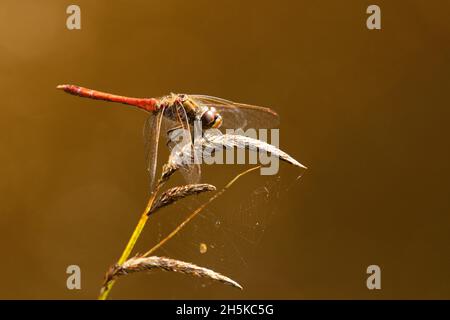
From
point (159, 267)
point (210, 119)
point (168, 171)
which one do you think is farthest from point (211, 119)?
point (159, 267)

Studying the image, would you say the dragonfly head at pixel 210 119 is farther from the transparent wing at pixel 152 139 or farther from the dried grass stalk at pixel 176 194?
the dried grass stalk at pixel 176 194

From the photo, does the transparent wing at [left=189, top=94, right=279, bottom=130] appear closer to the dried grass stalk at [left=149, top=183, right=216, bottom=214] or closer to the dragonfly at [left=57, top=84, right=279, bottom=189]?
the dragonfly at [left=57, top=84, right=279, bottom=189]

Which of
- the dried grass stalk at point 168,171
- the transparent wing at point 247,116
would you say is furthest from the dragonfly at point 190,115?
the dried grass stalk at point 168,171

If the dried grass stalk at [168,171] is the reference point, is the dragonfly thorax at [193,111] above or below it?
above

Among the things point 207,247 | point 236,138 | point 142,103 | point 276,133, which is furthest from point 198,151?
point 142,103

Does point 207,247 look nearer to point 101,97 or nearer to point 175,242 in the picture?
point 175,242

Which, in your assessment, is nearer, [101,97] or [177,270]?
[177,270]

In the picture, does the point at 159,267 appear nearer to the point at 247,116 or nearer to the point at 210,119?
the point at 210,119
